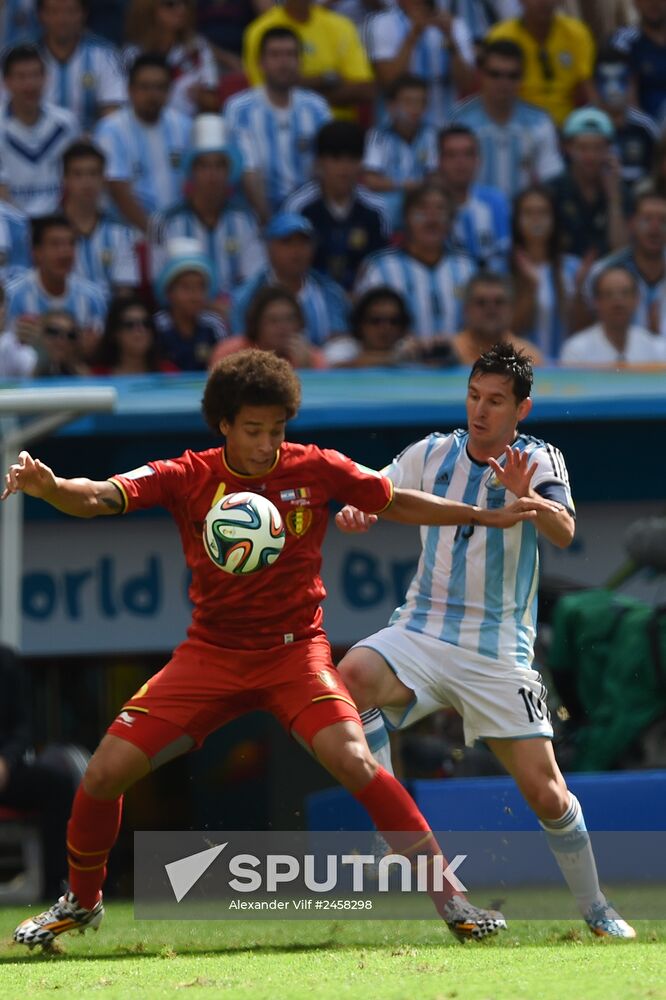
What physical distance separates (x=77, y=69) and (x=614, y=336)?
377 cm

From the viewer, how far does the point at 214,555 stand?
5562 millimetres

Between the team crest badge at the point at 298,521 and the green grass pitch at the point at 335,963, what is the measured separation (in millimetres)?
1291

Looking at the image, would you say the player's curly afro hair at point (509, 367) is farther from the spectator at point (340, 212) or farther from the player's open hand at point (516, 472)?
the spectator at point (340, 212)

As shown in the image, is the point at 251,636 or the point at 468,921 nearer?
the point at 468,921

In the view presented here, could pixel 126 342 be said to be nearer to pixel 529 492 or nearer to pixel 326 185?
pixel 326 185

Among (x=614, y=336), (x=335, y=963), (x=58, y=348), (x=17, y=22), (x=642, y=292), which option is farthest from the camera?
(x=17, y=22)

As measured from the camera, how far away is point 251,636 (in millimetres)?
5695

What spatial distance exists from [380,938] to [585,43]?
306 inches

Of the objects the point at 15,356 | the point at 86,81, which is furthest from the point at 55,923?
the point at 86,81

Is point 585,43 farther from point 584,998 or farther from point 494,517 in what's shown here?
point 584,998

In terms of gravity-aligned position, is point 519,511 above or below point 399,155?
below

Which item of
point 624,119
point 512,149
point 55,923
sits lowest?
point 55,923

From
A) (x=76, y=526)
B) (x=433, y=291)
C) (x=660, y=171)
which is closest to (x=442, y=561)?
(x=76, y=526)

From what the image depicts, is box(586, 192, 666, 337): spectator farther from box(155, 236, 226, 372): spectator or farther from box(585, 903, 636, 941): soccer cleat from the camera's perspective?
box(585, 903, 636, 941): soccer cleat
